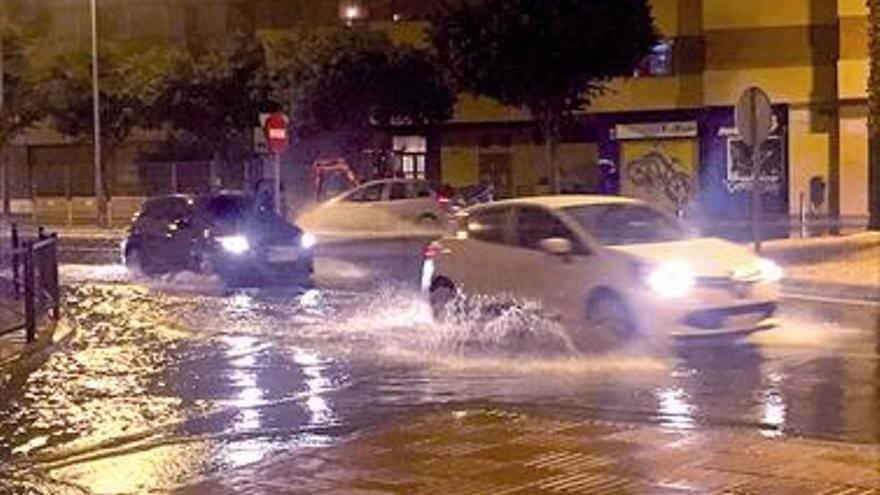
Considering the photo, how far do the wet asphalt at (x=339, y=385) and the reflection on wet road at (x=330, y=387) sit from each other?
0.07 ft

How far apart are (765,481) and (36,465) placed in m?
4.62

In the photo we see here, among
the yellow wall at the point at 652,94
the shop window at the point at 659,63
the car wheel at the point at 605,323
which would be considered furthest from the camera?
the shop window at the point at 659,63

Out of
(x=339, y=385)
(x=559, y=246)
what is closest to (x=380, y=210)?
(x=559, y=246)

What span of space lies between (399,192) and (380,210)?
38.1 inches

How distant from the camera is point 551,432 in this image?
1064cm

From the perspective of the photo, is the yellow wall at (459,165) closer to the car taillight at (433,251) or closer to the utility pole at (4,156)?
the utility pole at (4,156)

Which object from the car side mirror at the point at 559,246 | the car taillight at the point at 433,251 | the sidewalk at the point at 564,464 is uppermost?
the car side mirror at the point at 559,246

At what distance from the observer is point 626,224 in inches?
663

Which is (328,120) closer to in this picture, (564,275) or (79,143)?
(79,143)

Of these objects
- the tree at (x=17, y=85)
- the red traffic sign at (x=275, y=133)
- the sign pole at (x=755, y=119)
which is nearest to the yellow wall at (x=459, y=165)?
the tree at (x=17, y=85)

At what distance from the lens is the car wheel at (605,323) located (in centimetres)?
1573

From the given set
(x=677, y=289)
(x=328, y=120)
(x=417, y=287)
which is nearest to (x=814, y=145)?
(x=328, y=120)

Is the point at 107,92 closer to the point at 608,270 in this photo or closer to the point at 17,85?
the point at 17,85

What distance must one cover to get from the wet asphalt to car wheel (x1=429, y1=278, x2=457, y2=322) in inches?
10.6
